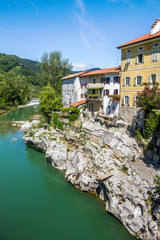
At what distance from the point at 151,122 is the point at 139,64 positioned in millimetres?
8974

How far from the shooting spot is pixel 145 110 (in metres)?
21.2

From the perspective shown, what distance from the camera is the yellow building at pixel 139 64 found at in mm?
21172

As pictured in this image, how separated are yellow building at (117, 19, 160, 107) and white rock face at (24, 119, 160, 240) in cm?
671

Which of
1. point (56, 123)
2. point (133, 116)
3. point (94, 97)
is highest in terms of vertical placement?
point (94, 97)

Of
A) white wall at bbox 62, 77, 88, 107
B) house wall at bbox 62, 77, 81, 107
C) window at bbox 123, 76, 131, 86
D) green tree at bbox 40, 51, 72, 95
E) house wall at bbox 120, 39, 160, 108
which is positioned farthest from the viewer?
green tree at bbox 40, 51, 72, 95

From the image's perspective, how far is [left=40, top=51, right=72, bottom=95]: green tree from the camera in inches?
1951

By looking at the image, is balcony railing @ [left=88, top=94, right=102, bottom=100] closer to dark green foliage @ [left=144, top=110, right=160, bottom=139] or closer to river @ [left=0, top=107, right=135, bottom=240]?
dark green foliage @ [left=144, top=110, right=160, bottom=139]

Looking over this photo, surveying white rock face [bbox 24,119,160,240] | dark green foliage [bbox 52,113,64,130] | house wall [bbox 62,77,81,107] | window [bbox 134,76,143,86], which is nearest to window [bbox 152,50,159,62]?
window [bbox 134,76,143,86]

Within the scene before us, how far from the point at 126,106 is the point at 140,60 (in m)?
7.18

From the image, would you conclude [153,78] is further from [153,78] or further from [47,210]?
[47,210]

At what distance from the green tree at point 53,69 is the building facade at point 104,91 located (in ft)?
61.2

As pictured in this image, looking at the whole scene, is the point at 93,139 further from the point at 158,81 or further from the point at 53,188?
the point at 158,81

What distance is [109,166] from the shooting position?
20469 mm

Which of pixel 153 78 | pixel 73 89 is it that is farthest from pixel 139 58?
pixel 73 89
